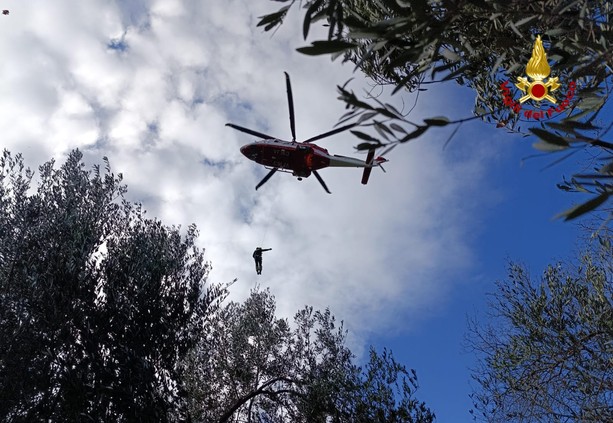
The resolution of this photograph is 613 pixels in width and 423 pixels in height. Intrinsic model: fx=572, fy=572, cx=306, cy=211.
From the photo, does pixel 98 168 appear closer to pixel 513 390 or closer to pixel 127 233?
pixel 127 233

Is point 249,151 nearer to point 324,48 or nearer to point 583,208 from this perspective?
point 324,48

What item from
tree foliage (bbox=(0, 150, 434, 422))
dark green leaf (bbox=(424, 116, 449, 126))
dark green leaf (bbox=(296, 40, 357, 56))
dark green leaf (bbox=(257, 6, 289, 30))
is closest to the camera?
dark green leaf (bbox=(424, 116, 449, 126))

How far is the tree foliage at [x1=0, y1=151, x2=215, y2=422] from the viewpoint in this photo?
1377 cm

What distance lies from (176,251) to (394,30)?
1468cm

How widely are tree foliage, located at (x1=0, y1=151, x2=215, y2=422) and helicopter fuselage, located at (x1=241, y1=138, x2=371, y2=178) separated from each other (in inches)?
147

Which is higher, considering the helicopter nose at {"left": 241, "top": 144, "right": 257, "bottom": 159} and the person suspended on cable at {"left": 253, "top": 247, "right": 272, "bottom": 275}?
the helicopter nose at {"left": 241, "top": 144, "right": 257, "bottom": 159}

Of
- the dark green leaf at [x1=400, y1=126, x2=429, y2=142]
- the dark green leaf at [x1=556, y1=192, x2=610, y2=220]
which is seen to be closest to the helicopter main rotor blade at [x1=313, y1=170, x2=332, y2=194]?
the dark green leaf at [x1=400, y1=126, x2=429, y2=142]

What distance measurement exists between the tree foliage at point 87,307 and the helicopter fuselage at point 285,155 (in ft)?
12.2

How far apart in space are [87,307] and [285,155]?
6897 mm

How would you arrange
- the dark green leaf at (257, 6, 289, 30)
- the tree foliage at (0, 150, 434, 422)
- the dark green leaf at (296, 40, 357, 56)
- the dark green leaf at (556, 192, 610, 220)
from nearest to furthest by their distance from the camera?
the dark green leaf at (556, 192, 610, 220), the dark green leaf at (296, 40, 357, 56), the dark green leaf at (257, 6, 289, 30), the tree foliage at (0, 150, 434, 422)

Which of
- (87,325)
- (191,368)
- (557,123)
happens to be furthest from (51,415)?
(557,123)

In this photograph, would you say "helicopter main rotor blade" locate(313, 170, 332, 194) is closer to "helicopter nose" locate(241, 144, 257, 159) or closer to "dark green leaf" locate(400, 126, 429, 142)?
"helicopter nose" locate(241, 144, 257, 159)

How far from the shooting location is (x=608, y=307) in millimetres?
12234

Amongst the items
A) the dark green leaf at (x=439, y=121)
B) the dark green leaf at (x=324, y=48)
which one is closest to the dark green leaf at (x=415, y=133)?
the dark green leaf at (x=439, y=121)
